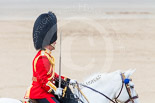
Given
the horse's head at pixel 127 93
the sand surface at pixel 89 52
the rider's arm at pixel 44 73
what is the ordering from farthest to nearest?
the sand surface at pixel 89 52 → the horse's head at pixel 127 93 → the rider's arm at pixel 44 73

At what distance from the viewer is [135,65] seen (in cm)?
1258

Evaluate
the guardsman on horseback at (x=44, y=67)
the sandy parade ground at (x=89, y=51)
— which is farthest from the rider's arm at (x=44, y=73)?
the sandy parade ground at (x=89, y=51)

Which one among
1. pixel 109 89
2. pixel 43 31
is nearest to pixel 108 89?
pixel 109 89

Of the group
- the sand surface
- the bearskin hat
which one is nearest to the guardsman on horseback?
the bearskin hat

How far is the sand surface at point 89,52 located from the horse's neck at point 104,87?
3330mm

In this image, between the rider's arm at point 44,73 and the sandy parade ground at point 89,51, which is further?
the sandy parade ground at point 89,51

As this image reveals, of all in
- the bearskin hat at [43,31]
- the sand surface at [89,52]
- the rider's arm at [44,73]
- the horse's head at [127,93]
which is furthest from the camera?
the sand surface at [89,52]

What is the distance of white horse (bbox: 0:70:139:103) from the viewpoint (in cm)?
587

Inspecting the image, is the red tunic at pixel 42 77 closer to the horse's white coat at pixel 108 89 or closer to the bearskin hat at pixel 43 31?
the bearskin hat at pixel 43 31

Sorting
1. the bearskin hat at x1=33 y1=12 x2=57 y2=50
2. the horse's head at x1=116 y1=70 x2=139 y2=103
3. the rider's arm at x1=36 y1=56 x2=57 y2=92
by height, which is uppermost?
the bearskin hat at x1=33 y1=12 x2=57 y2=50

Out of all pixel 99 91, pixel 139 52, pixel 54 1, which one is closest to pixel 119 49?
pixel 139 52

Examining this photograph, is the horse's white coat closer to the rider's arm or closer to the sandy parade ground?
the rider's arm

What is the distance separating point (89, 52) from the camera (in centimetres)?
1382

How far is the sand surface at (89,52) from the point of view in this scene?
1114 centimetres
